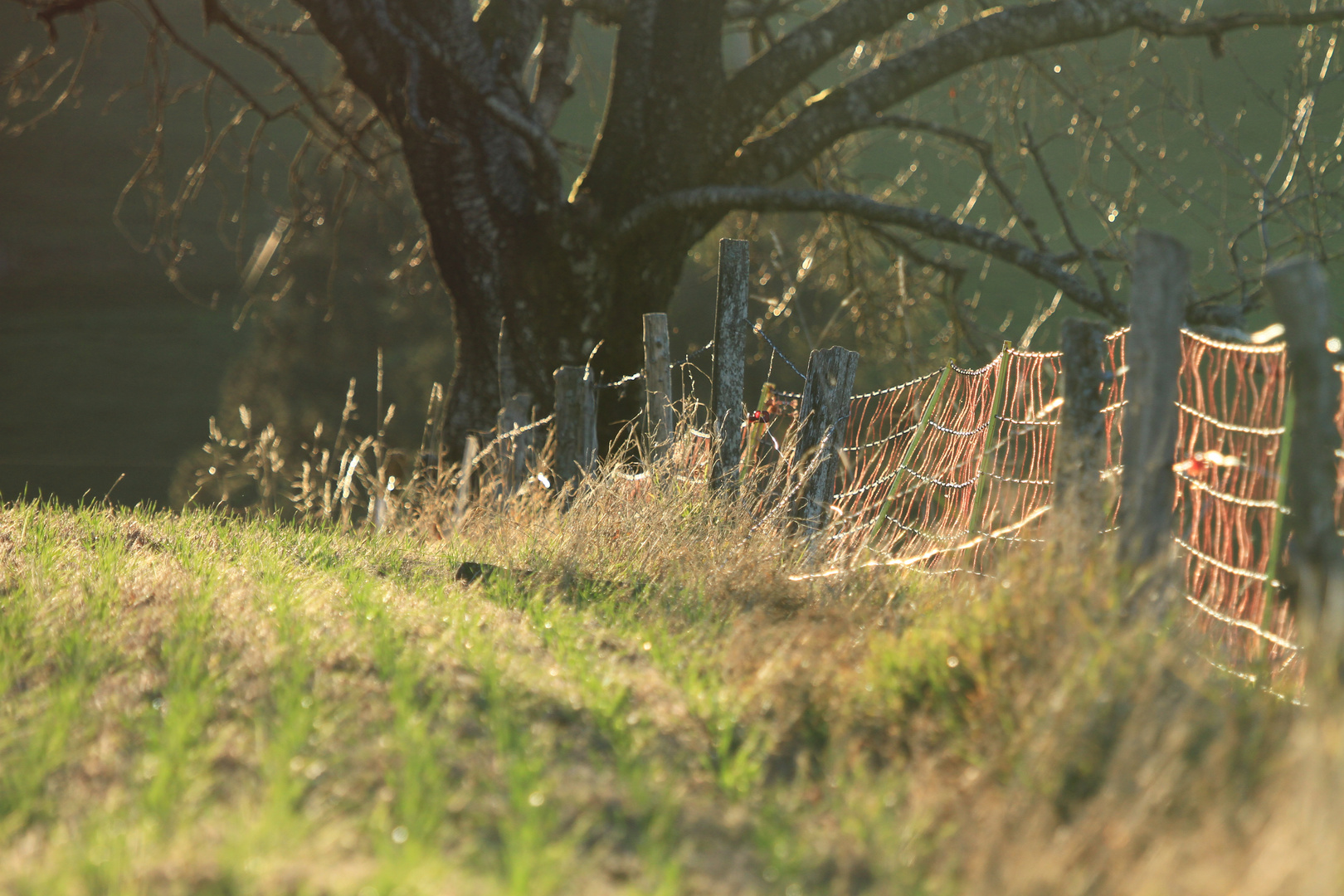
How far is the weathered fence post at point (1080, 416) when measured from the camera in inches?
133

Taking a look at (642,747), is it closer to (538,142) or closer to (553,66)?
(538,142)

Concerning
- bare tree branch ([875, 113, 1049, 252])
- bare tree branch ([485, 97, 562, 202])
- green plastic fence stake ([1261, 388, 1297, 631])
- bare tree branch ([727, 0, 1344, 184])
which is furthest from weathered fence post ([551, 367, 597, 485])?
green plastic fence stake ([1261, 388, 1297, 631])

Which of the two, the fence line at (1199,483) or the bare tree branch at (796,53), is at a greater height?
the bare tree branch at (796,53)

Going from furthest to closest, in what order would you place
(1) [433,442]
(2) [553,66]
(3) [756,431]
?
1. (2) [553,66]
2. (1) [433,442]
3. (3) [756,431]

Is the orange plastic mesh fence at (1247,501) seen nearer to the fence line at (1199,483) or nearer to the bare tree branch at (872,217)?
the fence line at (1199,483)

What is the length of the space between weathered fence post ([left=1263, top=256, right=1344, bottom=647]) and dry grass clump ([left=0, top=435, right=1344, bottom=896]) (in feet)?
1.23

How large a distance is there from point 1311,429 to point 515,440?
206 inches

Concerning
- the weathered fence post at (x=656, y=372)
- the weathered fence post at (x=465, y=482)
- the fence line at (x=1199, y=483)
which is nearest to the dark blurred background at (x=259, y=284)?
the fence line at (x=1199, y=483)

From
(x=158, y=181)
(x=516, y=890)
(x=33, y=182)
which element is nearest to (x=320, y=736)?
(x=516, y=890)

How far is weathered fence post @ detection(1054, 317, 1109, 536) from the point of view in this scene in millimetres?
3377

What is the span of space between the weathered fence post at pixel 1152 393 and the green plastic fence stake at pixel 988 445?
4.55 feet

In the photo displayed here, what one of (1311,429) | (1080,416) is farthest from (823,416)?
(1311,429)

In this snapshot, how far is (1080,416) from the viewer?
137 inches

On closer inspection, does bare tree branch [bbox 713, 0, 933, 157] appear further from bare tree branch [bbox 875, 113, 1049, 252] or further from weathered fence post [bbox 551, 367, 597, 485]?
weathered fence post [bbox 551, 367, 597, 485]
